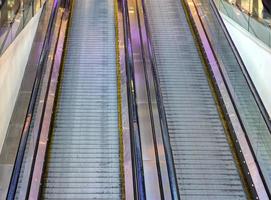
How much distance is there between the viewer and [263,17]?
806cm

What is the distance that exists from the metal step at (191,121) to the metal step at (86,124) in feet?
2.91

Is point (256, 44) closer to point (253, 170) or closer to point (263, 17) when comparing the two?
point (263, 17)

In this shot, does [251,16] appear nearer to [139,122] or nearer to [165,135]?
[139,122]

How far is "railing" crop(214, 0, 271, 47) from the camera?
25.6ft

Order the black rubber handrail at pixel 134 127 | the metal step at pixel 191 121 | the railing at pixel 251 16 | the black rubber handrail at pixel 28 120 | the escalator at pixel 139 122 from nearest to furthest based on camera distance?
the black rubber handrail at pixel 134 127
the black rubber handrail at pixel 28 120
the escalator at pixel 139 122
the metal step at pixel 191 121
the railing at pixel 251 16

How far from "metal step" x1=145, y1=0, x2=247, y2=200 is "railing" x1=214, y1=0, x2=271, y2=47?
100 cm

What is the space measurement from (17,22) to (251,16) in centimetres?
422

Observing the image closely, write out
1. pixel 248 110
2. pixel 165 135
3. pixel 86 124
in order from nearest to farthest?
1. pixel 165 135
2. pixel 248 110
3. pixel 86 124

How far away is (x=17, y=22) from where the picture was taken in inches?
310

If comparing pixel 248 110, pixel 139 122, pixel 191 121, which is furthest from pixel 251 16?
pixel 139 122

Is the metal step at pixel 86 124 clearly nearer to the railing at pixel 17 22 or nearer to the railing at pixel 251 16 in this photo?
the railing at pixel 17 22

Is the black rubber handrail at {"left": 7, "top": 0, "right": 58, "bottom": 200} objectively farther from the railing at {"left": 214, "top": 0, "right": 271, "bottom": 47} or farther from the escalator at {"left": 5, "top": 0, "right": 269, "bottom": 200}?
the railing at {"left": 214, "top": 0, "right": 271, "bottom": 47}

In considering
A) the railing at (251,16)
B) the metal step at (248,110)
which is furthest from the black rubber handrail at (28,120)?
the railing at (251,16)

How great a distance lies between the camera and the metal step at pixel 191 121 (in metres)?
6.02
